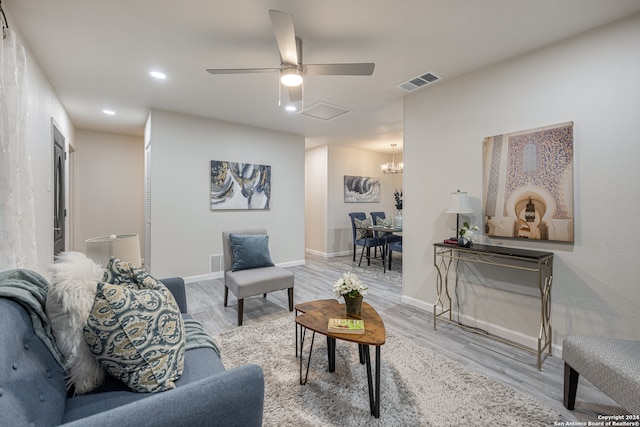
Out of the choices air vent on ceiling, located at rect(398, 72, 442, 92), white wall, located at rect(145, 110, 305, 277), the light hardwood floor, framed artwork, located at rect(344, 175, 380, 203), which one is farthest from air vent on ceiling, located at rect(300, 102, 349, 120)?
the light hardwood floor

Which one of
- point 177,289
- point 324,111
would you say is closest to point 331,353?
point 177,289

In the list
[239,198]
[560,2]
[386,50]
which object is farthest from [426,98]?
[239,198]

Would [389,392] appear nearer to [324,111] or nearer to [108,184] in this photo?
[324,111]

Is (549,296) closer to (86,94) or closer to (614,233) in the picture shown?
(614,233)

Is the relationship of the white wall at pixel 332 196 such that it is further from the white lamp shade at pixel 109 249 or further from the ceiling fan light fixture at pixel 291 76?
the white lamp shade at pixel 109 249

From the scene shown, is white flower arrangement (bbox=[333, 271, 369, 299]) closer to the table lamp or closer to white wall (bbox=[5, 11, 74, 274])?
the table lamp

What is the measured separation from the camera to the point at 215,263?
4590 millimetres

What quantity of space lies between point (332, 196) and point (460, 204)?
3943 mm

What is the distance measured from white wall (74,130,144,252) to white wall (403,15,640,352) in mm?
5579

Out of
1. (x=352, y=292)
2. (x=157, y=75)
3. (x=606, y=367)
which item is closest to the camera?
(x=606, y=367)

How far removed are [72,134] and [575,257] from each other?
22.3ft

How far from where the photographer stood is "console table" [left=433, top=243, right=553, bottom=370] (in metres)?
2.21

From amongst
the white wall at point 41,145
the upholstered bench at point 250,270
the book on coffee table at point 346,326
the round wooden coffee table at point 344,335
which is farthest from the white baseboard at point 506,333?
the white wall at point 41,145

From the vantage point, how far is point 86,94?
3.49 metres
